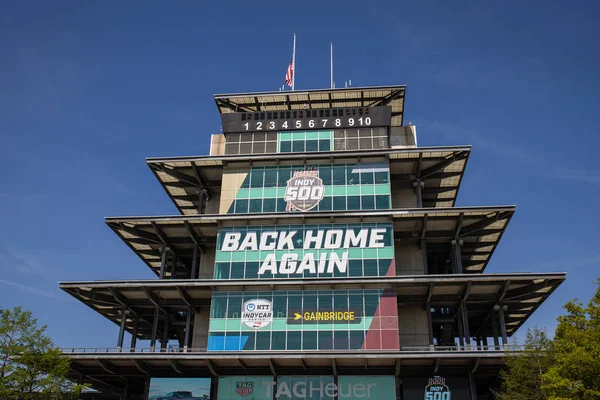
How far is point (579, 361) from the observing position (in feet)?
122

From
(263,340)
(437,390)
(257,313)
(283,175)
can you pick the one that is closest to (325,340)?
(263,340)

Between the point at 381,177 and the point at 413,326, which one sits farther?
the point at 381,177

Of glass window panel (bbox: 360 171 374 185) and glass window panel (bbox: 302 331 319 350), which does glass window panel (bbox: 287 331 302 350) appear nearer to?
glass window panel (bbox: 302 331 319 350)

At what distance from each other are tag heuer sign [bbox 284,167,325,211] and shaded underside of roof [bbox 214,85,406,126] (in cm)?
985

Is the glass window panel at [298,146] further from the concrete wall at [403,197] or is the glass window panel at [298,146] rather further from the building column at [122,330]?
the building column at [122,330]

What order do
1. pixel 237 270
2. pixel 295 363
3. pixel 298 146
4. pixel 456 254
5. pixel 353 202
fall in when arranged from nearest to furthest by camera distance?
pixel 295 363 < pixel 237 270 < pixel 353 202 < pixel 456 254 < pixel 298 146

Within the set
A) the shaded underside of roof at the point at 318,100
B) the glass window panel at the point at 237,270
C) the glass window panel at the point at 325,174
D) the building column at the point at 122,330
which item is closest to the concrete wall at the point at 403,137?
the shaded underside of roof at the point at 318,100

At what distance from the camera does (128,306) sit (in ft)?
196

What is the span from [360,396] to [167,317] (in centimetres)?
2172

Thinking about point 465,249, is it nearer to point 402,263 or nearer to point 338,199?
point 402,263

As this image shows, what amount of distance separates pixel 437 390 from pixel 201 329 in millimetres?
22778

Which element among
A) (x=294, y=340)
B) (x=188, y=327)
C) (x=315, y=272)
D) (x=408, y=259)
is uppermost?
(x=408, y=259)

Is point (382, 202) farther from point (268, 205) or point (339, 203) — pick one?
point (268, 205)

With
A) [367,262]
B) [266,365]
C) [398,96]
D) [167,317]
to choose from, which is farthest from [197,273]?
[398,96]
